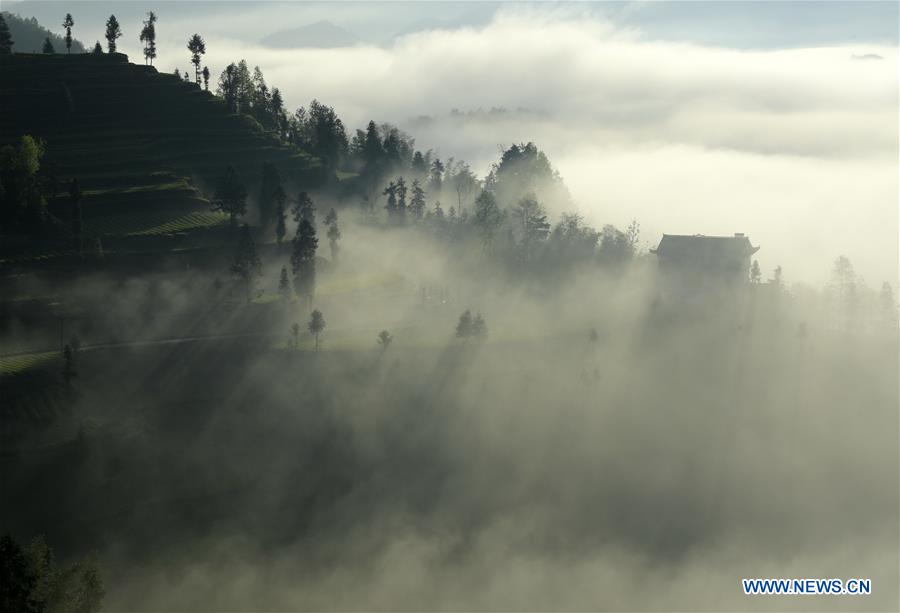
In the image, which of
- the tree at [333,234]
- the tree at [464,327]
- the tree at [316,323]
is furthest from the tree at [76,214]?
the tree at [464,327]

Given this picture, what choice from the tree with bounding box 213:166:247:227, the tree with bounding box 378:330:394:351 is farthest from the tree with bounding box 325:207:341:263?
the tree with bounding box 378:330:394:351

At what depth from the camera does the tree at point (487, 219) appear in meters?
192

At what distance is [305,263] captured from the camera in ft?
539

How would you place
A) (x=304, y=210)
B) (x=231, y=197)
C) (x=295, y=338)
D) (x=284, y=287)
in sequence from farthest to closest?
(x=304, y=210), (x=231, y=197), (x=284, y=287), (x=295, y=338)

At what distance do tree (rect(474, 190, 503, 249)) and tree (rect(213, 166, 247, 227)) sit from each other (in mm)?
40494

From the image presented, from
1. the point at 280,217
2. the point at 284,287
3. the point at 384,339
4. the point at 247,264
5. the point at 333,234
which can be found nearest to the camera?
the point at 384,339

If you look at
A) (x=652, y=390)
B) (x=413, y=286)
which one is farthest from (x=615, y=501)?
(x=413, y=286)

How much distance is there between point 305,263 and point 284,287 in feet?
15.8

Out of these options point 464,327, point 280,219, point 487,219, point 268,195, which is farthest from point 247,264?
point 487,219

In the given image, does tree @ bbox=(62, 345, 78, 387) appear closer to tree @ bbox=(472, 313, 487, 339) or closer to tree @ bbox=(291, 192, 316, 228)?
tree @ bbox=(472, 313, 487, 339)

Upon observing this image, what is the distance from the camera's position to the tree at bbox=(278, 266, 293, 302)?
161875 millimetres

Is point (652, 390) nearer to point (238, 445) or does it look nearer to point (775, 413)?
point (775, 413)

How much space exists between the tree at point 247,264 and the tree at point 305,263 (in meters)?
5.49

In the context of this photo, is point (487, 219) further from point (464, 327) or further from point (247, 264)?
point (247, 264)
